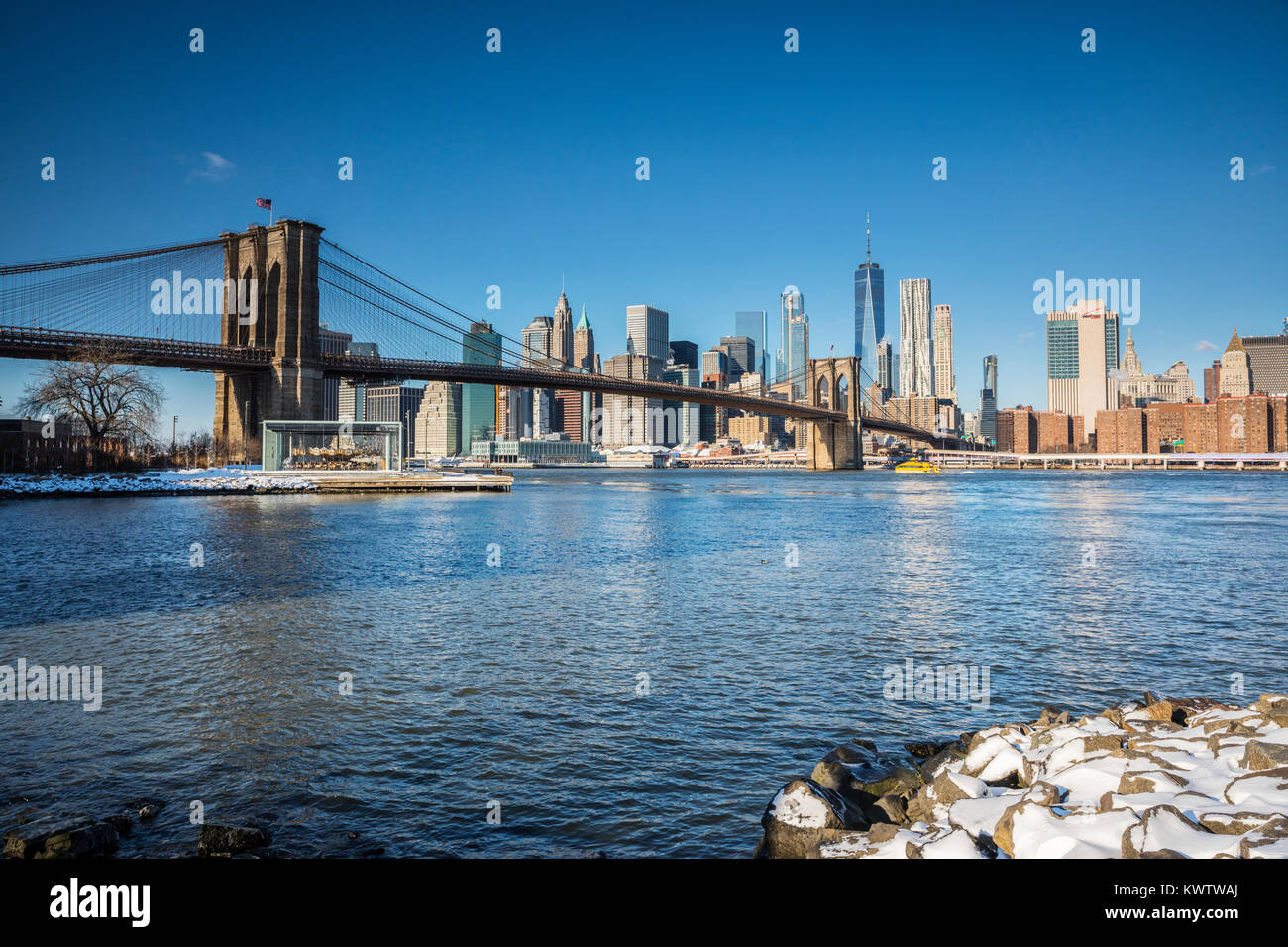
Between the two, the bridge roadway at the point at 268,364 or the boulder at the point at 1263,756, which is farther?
the bridge roadway at the point at 268,364

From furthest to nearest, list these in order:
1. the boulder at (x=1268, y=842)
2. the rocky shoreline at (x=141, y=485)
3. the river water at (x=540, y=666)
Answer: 1. the rocky shoreline at (x=141, y=485)
2. the river water at (x=540, y=666)
3. the boulder at (x=1268, y=842)

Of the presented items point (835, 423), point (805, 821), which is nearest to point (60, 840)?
point (805, 821)

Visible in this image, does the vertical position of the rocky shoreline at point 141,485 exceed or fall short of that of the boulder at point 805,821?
it exceeds it

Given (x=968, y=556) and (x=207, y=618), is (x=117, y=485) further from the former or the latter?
(x=968, y=556)

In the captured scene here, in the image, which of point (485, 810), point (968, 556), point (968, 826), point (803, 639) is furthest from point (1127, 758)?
point (968, 556)

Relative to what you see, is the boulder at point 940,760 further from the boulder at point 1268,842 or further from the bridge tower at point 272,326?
the bridge tower at point 272,326

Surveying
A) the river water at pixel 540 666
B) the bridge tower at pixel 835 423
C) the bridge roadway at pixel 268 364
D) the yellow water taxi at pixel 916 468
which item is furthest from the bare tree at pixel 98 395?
the yellow water taxi at pixel 916 468

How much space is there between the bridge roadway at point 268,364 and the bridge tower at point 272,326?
1976mm

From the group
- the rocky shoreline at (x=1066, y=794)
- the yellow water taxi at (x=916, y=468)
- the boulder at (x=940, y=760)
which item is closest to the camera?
the rocky shoreline at (x=1066, y=794)

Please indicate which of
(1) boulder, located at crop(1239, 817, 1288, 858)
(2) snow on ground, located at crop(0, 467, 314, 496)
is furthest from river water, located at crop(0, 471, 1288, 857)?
(2) snow on ground, located at crop(0, 467, 314, 496)

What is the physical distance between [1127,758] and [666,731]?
14.7ft

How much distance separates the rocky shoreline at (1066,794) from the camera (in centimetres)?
516

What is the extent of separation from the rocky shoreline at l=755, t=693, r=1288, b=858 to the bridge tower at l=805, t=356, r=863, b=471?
132151 millimetres
